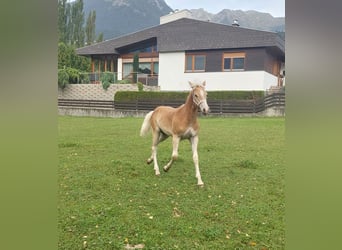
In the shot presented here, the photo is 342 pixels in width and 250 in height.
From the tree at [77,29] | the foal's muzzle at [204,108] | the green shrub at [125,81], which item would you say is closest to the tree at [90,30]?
the tree at [77,29]

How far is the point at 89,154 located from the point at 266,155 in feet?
14.8

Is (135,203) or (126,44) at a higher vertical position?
(126,44)

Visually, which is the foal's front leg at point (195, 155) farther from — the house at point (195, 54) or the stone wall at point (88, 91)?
the stone wall at point (88, 91)

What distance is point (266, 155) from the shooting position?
802cm

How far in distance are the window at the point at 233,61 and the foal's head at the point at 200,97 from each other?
1937cm

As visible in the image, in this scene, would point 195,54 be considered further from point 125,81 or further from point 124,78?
point 124,78

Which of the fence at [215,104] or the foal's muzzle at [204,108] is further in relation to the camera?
the fence at [215,104]

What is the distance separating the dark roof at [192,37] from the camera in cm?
2336

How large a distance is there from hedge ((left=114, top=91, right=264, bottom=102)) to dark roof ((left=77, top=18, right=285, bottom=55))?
448 cm

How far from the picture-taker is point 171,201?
451 cm
